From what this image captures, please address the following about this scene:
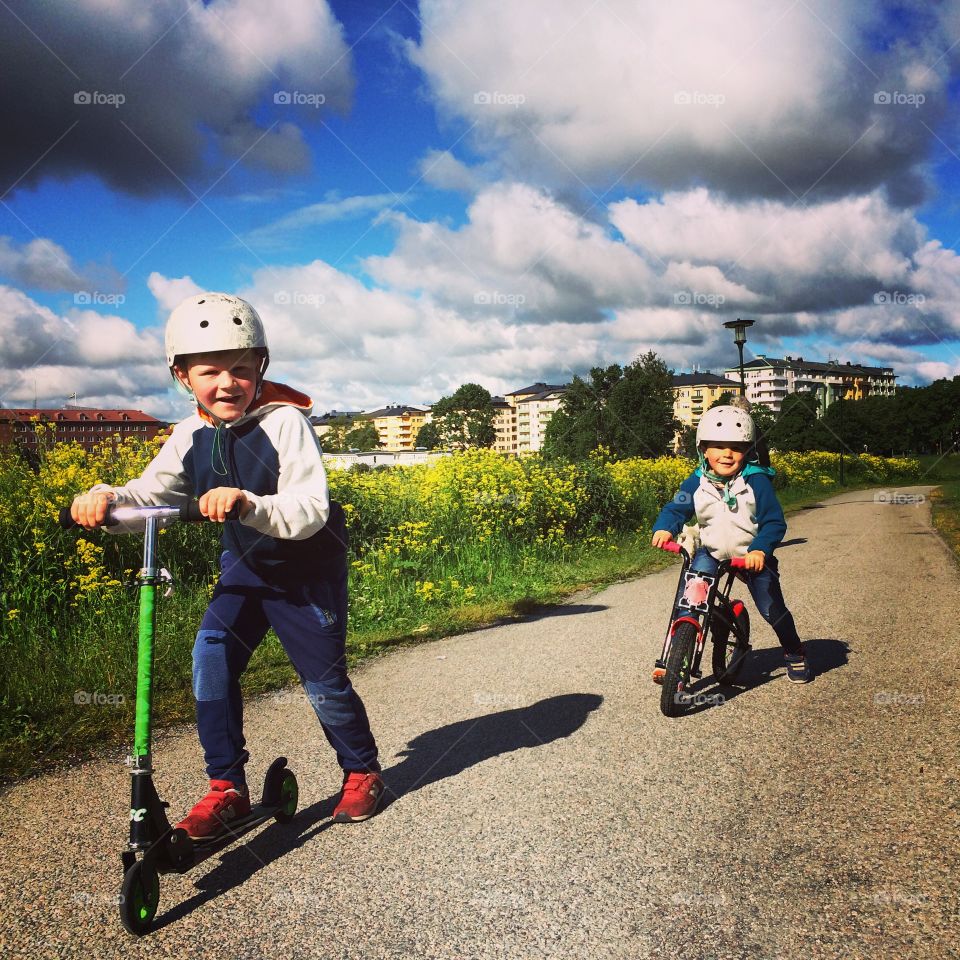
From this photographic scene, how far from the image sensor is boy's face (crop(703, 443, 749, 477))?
15.1 feet

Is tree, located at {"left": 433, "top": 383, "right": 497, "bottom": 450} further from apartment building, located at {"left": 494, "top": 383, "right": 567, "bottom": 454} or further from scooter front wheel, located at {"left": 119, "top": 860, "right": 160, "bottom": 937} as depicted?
scooter front wheel, located at {"left": 119, "top": 860, "right": 160, "bottom": 937}

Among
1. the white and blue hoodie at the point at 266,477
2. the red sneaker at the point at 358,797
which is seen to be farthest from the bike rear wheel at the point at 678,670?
the white and blue hoodie at the point at 266,477

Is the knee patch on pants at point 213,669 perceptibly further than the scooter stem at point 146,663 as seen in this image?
Yes

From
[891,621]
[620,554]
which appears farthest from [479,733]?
[620,554]

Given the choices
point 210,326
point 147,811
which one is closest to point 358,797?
point 147,811

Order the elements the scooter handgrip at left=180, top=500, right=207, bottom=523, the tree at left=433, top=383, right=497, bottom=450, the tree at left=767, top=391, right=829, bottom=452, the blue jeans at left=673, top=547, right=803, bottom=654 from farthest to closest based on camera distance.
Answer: the tree at left=433, top=383, right=497, bottom=450 < the tree at left=767, top=391, right=829, bottom=452 < the blue jeans at left=673, top=547, right=803, bottom=654 < the scooter handgrip at left=180, top=500, right=207, bottom=523

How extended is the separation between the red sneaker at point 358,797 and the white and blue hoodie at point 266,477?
0.90 meters

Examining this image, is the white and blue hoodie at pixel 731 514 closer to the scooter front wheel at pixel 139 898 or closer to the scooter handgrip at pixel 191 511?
the scooter handgrip at pixel 191 511

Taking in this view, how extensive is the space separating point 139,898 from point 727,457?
12.0 feet

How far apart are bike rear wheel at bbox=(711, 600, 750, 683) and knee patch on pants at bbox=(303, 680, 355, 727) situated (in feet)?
8.53

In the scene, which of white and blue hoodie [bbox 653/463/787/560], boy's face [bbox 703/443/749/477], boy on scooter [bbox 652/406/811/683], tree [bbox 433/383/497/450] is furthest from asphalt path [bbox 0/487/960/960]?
tree [bbox 433/383/497/450]

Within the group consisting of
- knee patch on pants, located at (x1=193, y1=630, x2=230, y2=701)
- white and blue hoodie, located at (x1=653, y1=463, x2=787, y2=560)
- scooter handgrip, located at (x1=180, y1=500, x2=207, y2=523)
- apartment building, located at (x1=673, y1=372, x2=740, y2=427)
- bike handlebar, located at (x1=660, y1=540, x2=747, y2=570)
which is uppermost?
apartment building, located at (x1=673, y1=372, x2=740, y2=427)

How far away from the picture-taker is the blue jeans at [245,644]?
288 cm

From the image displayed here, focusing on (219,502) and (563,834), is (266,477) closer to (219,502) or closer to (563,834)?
(219,502)
